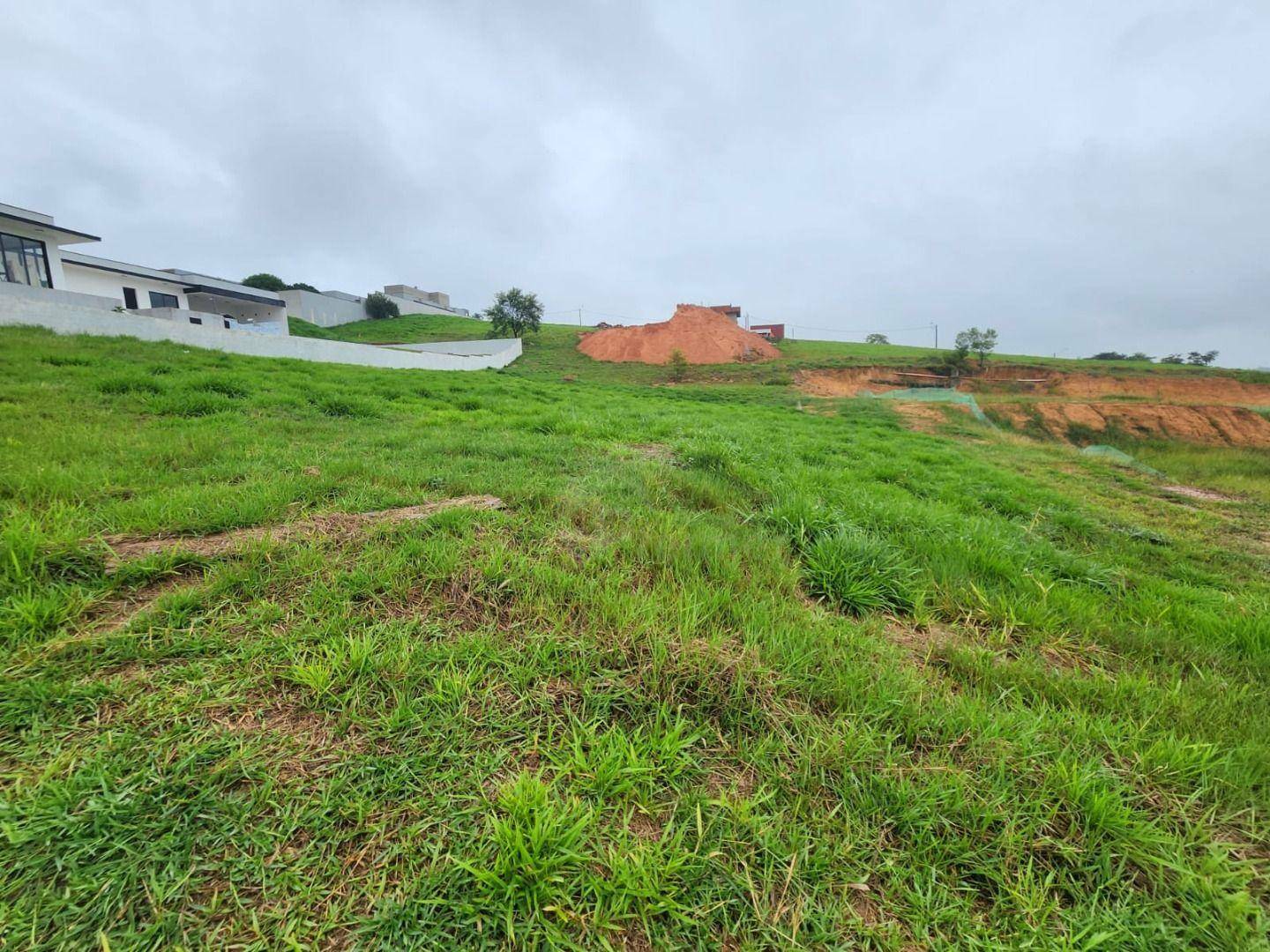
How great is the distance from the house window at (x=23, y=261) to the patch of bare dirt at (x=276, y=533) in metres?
27.9

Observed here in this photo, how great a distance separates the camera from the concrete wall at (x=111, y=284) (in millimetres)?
25766

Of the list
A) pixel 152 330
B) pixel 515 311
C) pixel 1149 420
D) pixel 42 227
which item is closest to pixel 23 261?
pixel 42 227

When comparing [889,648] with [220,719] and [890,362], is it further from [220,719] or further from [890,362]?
[890,362]

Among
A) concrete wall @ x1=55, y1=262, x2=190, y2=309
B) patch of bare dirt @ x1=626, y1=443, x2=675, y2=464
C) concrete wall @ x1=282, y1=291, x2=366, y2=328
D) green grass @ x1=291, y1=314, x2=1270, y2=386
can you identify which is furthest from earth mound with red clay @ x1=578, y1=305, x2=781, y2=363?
patch of bare dirt @ x1=626, y1=443, x2=675, y2=464

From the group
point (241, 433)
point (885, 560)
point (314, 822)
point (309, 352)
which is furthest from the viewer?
point (309, 352)

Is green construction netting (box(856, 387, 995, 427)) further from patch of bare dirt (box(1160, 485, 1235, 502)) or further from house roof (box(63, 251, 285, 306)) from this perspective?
house roof (box(63, 251, 285, 306))

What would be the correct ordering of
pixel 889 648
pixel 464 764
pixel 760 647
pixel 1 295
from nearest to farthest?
pixel 464 764
pixel 760 647
pixel 889 648
pixel 1 295

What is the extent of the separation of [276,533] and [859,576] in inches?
143

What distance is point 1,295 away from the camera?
444 inches

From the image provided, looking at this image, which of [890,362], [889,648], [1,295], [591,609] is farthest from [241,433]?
[890,362]

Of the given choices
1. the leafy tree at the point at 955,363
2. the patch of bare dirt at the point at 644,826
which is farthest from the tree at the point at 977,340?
the patch of bare dirt at the point at 644,826

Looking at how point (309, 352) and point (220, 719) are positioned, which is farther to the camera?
point (309, 352)

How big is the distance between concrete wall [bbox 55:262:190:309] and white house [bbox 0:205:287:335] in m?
0.04

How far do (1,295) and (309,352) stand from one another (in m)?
7.29
